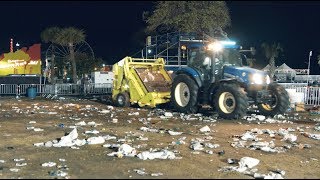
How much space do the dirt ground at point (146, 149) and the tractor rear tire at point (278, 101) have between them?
2.27ft

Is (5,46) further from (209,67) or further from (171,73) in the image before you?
(209,67)

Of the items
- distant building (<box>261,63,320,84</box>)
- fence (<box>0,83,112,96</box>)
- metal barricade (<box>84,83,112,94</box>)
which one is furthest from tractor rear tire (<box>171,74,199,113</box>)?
distant building (<box>261,63,320,84</box>)

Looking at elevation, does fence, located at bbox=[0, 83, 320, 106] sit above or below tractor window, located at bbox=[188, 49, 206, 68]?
below

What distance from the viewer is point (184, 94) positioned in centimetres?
1538

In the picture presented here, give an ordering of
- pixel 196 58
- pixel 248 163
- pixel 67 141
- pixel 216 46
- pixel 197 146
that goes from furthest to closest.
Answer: pixel 196 58 → pixel 216 46 → pixel 67 141 → pixel 197 146 → pixel 248 163

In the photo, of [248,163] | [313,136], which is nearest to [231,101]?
[313,136]

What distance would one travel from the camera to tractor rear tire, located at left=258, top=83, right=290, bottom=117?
45.3 feet

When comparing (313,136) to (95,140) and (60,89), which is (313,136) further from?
(60,89)

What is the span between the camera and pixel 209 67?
14.5 meters

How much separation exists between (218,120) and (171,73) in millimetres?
5313

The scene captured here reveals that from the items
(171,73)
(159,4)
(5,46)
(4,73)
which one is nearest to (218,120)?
(171,73)

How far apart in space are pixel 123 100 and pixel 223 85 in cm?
549

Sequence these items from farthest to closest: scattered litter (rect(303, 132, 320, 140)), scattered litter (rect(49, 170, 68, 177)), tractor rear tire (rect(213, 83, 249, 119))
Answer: tractor rear tire (rect(213, 83, 249, 119))
scattered litter (rect(303, 132, 320, 140))
scattered litter (rect(49, 170, 68, 177))

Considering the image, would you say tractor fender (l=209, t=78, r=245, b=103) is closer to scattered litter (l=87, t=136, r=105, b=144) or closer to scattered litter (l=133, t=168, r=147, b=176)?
scattered litter (l=87, t=136, r=105, b=144)
